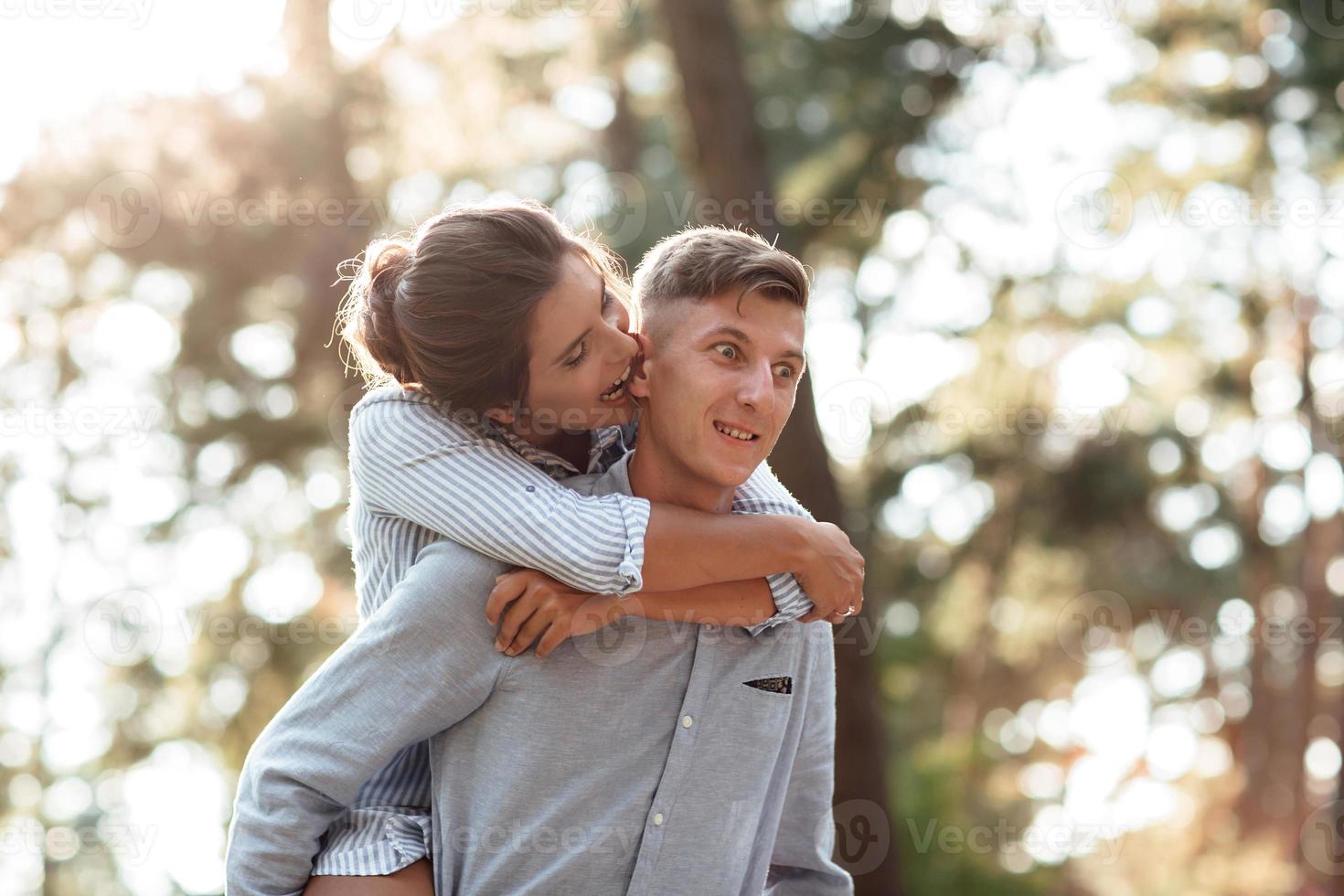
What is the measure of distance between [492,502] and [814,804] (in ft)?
3.25

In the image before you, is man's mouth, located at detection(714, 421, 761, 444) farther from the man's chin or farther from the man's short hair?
the man's short hair

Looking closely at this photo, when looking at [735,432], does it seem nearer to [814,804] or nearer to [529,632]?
[529,632]

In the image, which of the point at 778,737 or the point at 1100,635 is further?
the point at 1100,635

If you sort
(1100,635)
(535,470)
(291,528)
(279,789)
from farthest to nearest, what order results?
(1100,635) → (291,528) → (535,470) → (279,789)

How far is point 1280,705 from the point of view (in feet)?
69.1

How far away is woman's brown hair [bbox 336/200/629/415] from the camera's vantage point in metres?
2.56

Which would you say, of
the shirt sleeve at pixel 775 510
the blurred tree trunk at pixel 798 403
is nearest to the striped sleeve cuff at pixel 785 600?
the shirt sleeve at pixel 775 510

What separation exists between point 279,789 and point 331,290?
334 inches

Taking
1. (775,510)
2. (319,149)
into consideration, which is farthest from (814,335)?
(775,510)

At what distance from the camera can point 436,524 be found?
7.98 ft

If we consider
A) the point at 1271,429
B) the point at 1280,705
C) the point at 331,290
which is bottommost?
the point at 1280,705

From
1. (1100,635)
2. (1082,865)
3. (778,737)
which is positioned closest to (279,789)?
(778,737)

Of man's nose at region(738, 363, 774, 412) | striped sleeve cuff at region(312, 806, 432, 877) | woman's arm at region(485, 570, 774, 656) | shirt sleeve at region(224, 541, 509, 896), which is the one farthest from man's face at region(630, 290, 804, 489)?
striped sleeve cuff at region(312, 806, 432, 877)

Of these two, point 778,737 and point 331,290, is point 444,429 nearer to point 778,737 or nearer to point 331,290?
point 778,737
